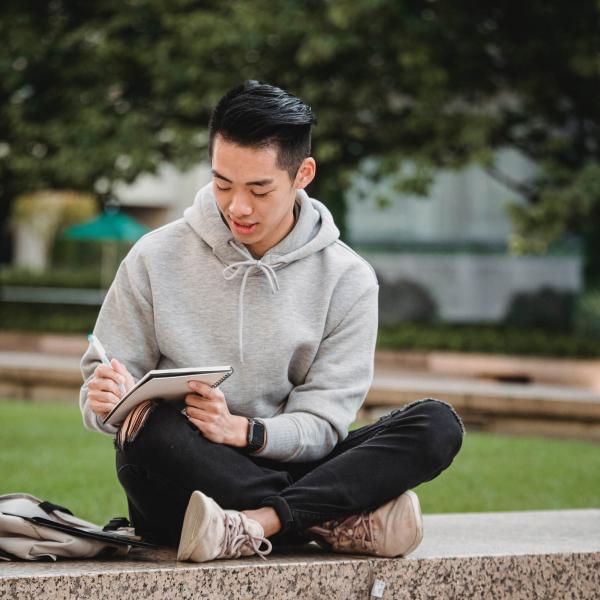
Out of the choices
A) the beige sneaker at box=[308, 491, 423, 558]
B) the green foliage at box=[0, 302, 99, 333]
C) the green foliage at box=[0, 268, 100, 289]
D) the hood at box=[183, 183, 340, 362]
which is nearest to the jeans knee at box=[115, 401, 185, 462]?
the hood at box=[183, 183, 340, 362]

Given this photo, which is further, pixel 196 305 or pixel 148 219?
pixel 148 219

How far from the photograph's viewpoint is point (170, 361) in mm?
3600

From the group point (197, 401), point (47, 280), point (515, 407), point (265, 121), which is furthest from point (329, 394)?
point (47, 280)

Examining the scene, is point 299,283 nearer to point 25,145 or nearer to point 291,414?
point 291,414

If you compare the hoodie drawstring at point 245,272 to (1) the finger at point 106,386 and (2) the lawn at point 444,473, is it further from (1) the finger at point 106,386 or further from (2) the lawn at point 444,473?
(2) the lawn at point 444,473

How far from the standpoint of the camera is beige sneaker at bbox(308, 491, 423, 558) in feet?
11.0

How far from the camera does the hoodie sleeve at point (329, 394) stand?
3.41 metres

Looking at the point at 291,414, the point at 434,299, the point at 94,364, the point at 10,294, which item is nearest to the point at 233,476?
the point at 291,414

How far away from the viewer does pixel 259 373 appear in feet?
11.6

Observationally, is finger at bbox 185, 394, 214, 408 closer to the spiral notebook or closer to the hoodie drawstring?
the spiral notebook

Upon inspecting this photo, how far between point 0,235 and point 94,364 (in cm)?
3021

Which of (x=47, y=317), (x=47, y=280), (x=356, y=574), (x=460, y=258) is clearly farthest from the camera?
(x=47, y=280)

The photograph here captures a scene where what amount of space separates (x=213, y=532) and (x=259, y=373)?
59 cm

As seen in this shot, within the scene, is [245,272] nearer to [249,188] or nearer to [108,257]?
[249,188]
